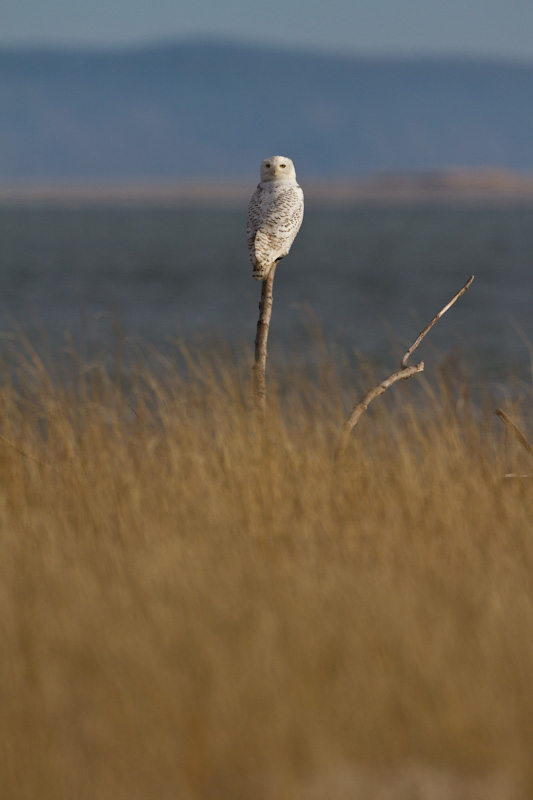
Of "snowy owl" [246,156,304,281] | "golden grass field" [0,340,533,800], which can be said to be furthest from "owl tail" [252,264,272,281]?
"golden grass field" [0,340,533,800]

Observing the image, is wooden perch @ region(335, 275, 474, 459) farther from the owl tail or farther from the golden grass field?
the owl tail

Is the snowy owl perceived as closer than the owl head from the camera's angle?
Yes

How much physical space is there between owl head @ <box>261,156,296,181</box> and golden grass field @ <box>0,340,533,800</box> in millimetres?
1073

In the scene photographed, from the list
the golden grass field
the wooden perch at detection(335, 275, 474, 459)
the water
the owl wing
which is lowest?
the golden grass field

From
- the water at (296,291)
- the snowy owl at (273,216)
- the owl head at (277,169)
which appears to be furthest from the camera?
the water at (296,291)

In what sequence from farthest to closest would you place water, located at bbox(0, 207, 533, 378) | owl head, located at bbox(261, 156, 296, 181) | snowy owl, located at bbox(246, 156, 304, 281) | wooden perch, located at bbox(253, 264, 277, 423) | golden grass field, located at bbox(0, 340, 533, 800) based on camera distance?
water, located at bbox(0, 207, 533, 378) → owl head, located at bbox(261, 156, 296, 181) → snowy owl, located at bbox(246, 156, 304, 281) → wooden perch, located at bbox(253, 264, 277, 423) → golden grass field, located at bbox(0, 340, 533, 800)

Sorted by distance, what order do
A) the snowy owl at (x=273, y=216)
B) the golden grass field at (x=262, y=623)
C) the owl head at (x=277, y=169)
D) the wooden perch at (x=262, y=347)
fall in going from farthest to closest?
the owl head at (x=277, y=169)
the snowy owl at (x=273, y=216)
the wooden perch at (x=262, y=347)
the golden grass field at (x=262, y=623)

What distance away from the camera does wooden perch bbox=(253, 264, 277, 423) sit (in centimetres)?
455

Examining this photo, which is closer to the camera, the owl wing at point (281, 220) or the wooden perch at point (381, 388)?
the wooden perch at point (381, 388)

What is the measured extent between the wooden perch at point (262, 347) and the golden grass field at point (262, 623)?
0.11 meters

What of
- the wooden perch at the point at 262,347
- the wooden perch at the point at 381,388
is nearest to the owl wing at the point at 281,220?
the wooden perch at the point at 262,347

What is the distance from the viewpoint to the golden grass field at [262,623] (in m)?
2.34

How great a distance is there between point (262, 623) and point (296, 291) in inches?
1399

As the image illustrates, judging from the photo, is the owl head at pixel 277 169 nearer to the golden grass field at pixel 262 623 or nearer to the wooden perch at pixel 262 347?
the wooden perch at pixel 262 347
